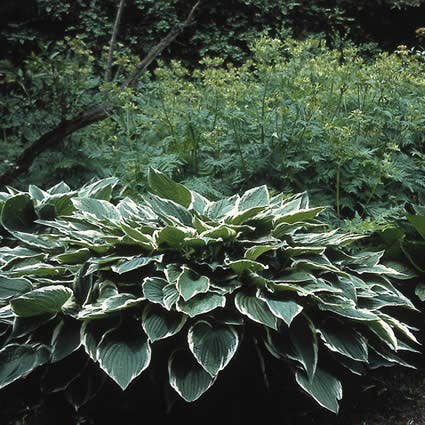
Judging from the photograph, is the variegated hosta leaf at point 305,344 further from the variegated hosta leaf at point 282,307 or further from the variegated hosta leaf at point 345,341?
the variegated hosta leaf at point 282,307

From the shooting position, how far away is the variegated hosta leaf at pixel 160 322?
2.56 m

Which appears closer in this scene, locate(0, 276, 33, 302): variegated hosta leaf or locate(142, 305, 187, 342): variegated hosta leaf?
locate(142, 305, 187, 342): variegated hosta leaf

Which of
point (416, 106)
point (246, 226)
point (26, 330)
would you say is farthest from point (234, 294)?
point (416, 106)

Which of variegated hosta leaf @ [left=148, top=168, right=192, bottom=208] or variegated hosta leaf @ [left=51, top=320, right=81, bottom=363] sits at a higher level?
variegated hosta leaf @ [left=148, top=168, right=192, bottom=208]

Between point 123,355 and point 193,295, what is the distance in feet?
1.30

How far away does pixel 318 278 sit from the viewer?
294 centimetres

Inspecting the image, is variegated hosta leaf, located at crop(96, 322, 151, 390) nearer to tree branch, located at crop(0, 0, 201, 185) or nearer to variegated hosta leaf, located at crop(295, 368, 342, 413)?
variegated hosta leaf, located at crop(295, 368, 342, 413)

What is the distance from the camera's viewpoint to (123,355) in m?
2.56

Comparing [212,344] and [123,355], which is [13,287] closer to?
[123,355]

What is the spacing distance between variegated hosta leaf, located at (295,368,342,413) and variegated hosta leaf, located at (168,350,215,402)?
426 mm

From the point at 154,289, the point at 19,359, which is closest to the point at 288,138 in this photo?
the point at 154,289

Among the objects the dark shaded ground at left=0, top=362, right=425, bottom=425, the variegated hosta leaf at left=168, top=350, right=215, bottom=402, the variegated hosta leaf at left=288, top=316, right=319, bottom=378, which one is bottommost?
the dark shaded ground at left=0, top=362, right=425, bottom=425

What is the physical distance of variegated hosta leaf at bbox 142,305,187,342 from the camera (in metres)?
2.56

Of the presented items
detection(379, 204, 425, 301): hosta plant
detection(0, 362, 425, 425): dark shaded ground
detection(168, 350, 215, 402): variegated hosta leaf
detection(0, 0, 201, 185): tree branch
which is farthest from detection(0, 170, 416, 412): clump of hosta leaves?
detection(0, 0, 201, 185): tree branch
